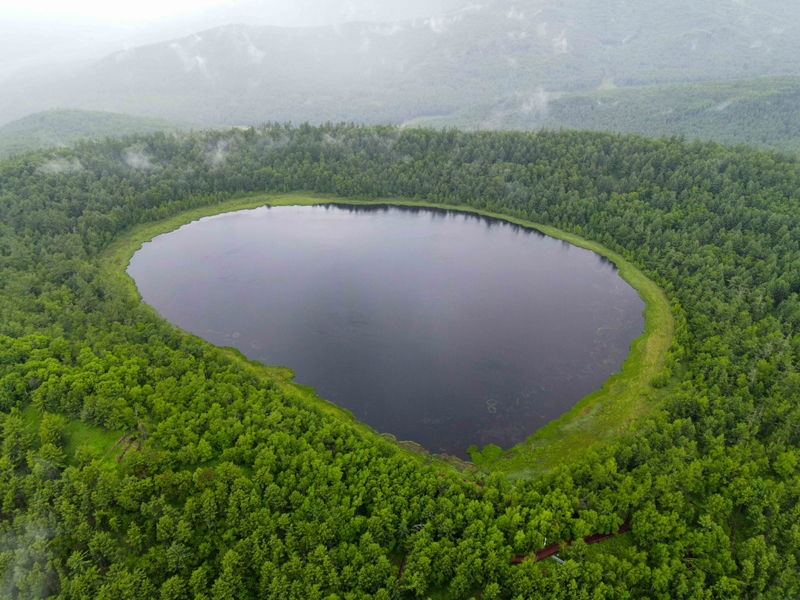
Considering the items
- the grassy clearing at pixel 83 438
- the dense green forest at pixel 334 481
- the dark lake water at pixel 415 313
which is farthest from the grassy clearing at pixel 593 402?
the grassy clearing at pixel 83 438

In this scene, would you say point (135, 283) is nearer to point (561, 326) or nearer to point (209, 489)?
point (209, 489)

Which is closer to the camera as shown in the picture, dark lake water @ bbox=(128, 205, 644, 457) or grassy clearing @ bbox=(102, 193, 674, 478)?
grassy clearing @ bbox=(102, 193, 674, 478)

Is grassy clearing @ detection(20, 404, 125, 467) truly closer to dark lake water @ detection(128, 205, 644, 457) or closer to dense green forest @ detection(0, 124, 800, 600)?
dense green forest @ detection(0, 124, 800, 600)

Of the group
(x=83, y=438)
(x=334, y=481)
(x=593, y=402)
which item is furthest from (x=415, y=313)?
(x=83, y=438)

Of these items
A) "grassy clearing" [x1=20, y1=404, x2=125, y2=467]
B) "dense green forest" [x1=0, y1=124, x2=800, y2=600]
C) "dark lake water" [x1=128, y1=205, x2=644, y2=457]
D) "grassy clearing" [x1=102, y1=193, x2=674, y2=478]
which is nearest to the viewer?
"dense green forest" [x1=0, y1=124, x2=800, y2=600]

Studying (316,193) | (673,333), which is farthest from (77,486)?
(316,193)

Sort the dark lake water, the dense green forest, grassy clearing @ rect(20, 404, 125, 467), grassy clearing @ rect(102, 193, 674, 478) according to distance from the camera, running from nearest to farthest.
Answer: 1. the dense green forest
2. grassy clearing @ rect(20, 404, 125, 467)
3. grassy clearing @ rect(102, 193, 674, 478)
4. the dark lake water

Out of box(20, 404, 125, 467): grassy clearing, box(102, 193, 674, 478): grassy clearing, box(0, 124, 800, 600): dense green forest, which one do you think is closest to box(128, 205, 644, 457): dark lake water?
box(102, 193, 674, 478): grassy clearing
